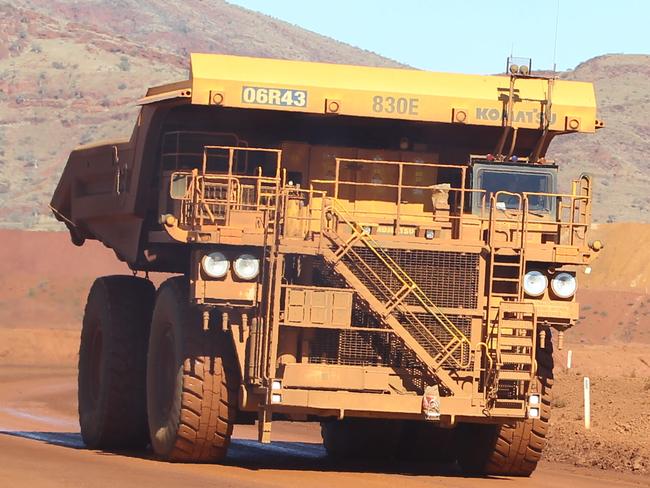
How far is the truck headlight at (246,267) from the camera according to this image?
15422 mm

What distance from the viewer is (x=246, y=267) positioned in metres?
15.4

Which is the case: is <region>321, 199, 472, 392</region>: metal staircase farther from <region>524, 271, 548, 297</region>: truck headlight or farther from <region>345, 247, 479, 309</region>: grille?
<region>524, 271, 548, 297</region>: truck headlight

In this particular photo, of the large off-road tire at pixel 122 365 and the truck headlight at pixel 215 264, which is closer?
the truck headlight at pixel 215 264

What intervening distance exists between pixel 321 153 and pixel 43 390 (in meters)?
18.4

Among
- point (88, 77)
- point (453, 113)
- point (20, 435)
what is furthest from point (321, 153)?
point (88, 77)

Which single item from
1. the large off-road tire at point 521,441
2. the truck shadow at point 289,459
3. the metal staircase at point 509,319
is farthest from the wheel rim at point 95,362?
the metal staircase at point 509,319

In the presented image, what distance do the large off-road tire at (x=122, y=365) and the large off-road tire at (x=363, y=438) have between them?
7.46 feet

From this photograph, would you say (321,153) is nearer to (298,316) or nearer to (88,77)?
(298,316)

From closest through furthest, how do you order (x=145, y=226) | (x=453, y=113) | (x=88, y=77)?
(x=453, y=113)
(x=145, y=226)
(x=88, y=77)

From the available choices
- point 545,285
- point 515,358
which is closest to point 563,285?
point 545,285

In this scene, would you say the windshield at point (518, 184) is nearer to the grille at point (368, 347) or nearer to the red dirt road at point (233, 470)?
the grille at point (368, 347)

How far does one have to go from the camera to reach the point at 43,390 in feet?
113

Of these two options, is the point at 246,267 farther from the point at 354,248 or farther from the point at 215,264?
the point at 354,248

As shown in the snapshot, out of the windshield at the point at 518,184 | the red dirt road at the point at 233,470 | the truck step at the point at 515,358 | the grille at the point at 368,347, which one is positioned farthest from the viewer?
the windshield at the point at 518,184
